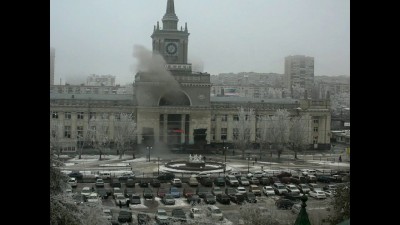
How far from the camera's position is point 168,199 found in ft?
25.7

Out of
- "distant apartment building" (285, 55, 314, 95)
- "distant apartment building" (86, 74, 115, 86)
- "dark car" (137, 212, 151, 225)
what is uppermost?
"distant apartment building" (285, 55, 314, 95)

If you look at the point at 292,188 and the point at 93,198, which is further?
the point at 292,188

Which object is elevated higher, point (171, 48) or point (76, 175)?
point (171, 48)

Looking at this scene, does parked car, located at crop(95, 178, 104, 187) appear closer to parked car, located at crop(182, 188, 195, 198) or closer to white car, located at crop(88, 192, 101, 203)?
white car, located at crop(88, 192, 101, 203)

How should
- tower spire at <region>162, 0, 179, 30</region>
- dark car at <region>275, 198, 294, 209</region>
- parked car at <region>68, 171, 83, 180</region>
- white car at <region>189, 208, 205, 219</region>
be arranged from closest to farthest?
white car at <region>189, 208, 205, 219</region> → dark car at <region>275, 198, 294, 209</region> → parked car at <region>68, 171, 83, 180</region> → tower spire at <region>162, 0, 179, 30</region>

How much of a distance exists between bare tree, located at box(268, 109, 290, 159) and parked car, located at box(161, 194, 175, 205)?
737 centimetres

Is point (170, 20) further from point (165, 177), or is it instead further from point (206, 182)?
point (206, 182)

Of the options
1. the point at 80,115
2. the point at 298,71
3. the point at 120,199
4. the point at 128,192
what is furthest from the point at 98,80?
the point at 120,199

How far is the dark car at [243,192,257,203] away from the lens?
7706mm

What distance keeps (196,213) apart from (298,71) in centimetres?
1944

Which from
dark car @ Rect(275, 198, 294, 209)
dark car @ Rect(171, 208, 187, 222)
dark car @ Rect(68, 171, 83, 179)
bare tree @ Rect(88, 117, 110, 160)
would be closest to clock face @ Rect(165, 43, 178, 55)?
A: bare tree @ Rect(88, 117, 110, 160)
